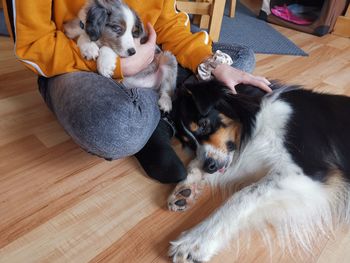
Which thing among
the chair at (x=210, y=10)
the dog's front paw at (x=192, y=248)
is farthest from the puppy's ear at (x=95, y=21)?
the chair at (x=210, y=10)

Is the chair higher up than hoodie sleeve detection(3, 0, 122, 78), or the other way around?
hoodie sleeve detection(3, 0, 122, 78)

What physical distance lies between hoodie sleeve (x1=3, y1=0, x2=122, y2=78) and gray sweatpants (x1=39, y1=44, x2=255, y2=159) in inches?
2.5

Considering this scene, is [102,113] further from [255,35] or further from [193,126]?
[255,35]

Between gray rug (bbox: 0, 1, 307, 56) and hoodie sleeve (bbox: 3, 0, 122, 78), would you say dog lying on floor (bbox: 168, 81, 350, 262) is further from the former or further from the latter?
gray rug (bbox: 0, 1, 307, 56)

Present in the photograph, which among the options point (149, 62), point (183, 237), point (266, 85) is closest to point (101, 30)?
point (149, 62)

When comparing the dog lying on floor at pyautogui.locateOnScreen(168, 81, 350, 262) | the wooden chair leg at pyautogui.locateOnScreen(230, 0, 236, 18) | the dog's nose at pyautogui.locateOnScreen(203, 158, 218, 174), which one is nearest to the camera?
the dog lying on floor at pyautogui.locateOnScreen(168, 81, 350, 262)

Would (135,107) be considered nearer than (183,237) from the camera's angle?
No

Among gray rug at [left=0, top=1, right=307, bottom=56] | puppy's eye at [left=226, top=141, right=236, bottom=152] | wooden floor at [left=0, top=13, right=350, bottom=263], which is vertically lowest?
gray rug at [left=0, top=1, right=307, bottom=56]

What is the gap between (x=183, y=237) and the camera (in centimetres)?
107

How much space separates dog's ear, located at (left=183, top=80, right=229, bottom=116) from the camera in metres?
1.18

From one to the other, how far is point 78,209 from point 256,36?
8.44 feet

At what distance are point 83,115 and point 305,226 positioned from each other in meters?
0.90

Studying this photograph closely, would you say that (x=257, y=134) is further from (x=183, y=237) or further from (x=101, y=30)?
(x=101, y=30)

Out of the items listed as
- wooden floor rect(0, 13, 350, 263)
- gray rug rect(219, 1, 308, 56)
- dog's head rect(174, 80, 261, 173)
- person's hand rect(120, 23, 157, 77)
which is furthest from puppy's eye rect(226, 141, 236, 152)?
gray rug rect(219, 1, 308, 56)
